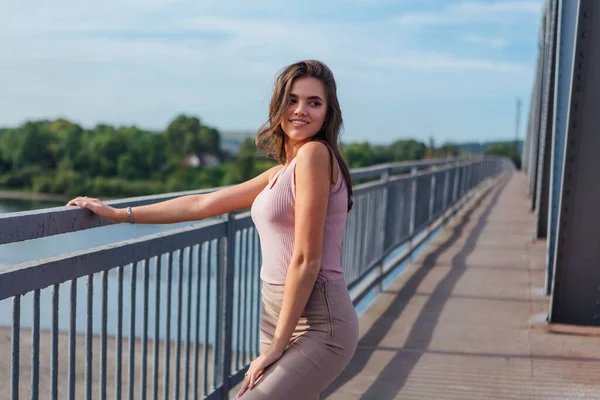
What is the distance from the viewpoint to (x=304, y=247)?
2.06m

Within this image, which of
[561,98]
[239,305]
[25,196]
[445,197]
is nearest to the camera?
[239,305]

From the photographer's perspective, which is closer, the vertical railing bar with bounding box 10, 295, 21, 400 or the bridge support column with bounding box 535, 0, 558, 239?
the vertical railing bar with bounding box 10, 295, 21, 400

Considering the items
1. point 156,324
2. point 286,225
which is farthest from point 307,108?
point 156,324

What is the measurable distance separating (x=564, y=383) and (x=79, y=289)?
299 centimetres

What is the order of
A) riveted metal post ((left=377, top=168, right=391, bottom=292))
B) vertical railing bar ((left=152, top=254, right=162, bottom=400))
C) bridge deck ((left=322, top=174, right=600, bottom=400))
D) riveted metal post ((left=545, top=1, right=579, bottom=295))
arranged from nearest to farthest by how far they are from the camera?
vertical railing bar ((left=152, top=254, right=162, bottom=400)), bridge deck ((left=322, top=174, right=600, bottom=400)), riveted metal post ((left=545, top=1, right=579, bottom=295)), riveted metal post ((left=377, top=168, right=391, bottom=292))

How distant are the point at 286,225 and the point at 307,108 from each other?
1.09 feet

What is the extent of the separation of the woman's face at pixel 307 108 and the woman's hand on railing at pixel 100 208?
2.15ft

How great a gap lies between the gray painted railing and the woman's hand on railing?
3 centimetres

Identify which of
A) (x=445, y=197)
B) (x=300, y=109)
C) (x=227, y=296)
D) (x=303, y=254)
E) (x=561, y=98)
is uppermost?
(x=561, y=98)

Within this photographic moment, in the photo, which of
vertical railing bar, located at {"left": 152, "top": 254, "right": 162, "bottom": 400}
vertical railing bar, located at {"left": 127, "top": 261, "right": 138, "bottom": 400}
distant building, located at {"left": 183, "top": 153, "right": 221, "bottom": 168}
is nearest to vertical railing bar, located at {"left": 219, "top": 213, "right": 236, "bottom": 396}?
vertical railing bar, located at {"left": 152, "top": 254, "right": 162, "bottom": 400}

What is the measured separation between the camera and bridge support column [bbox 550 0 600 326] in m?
5.09

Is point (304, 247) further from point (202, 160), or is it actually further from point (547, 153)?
point (202, 160)

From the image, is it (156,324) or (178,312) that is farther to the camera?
(178,312)

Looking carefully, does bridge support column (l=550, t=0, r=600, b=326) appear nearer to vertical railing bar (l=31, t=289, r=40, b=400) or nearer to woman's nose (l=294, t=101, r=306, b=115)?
woman's nose (l=294, t=101, r=306, b=115)
